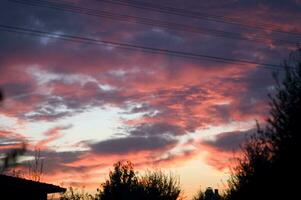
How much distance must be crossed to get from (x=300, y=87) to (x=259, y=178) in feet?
12.5

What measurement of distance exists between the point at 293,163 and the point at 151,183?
37872mm

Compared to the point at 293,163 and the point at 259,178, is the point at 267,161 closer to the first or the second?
the point at 259,178

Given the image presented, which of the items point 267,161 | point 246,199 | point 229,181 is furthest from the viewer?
point 229,181

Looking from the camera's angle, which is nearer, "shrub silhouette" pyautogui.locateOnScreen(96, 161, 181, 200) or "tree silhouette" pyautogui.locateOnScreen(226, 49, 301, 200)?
"tree silhouette" pyautogui.locateOnScreen(226, 49, 301, 200)

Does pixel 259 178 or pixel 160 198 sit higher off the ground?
pixel 160 198

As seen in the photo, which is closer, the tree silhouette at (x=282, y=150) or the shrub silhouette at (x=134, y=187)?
the tree silhouette at (x=282, y=150)

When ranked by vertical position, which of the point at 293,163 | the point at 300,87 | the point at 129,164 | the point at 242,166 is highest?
the point at 129,164

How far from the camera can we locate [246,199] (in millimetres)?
17141

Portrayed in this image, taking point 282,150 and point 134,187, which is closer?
point 282,150

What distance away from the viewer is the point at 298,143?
1313 cm

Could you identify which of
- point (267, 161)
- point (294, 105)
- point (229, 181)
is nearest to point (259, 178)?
point (267, 161)

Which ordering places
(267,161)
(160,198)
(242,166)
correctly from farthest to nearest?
(160,198), (242,166), (267,161)

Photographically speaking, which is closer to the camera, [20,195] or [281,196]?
[281,196]

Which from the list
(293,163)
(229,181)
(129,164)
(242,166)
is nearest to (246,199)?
(242,166)
